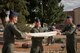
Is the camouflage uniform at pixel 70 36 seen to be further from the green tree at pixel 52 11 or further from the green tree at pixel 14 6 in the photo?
the green tree at pixel 52 11

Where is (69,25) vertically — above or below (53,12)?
above

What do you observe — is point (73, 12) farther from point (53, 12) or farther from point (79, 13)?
Result: point (53, 12)

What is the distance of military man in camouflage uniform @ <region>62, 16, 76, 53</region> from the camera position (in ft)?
36.8

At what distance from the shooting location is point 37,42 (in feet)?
33.4

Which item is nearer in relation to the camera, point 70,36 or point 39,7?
point 70,36

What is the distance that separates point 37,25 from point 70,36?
180 centimetres

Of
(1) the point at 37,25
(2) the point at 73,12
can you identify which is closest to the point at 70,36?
(1) the point at 37,25

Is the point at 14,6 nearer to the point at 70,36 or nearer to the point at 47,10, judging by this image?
the point at 70,36

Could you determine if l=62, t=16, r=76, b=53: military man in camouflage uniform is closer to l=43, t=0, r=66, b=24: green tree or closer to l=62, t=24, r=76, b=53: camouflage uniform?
l=62, t=24, r=76, b=53: camouflage uniform

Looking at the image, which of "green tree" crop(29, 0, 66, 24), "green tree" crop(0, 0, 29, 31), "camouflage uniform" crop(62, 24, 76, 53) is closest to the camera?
"camouflage uniform" crop(62, 24, 76, 53)

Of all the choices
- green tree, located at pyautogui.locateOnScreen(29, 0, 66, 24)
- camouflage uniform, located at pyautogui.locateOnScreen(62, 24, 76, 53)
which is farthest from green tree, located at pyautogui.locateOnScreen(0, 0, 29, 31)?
green tree, located at pyautogui.locateOnScreen(29, 0, 66, 24)

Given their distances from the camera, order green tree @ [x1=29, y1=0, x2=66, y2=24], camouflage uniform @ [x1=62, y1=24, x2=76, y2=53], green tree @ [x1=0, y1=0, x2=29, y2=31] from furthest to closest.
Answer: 1. green tree @ [x1=29, y1=0, x2=66, y2=24]
2. green tree @ [x1=0, y1=0, x2=29, y2=31]
3. camouflage uniform @ [x1=62, y1=24, x2=76, y2=53]

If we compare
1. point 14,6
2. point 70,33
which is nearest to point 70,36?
point 70,33

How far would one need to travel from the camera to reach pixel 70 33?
11.1 meters
